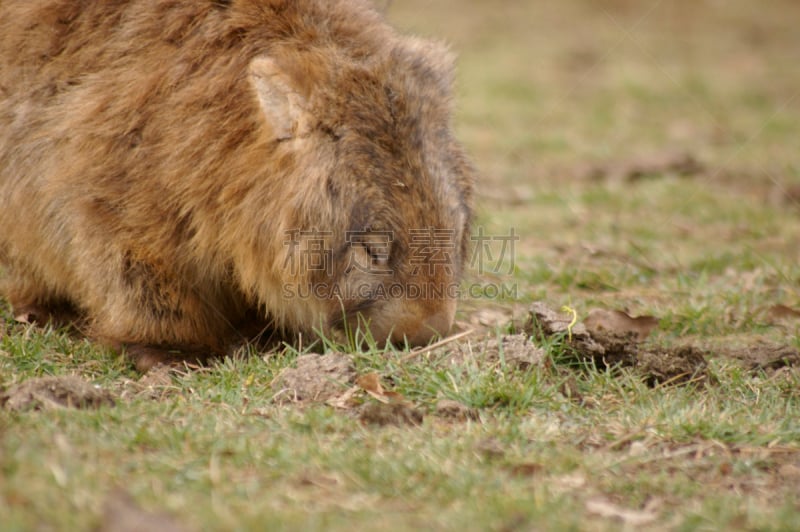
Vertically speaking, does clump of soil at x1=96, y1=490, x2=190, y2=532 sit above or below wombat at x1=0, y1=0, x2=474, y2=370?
below

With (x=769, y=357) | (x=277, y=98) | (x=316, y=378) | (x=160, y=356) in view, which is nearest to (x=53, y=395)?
(x=160, y=356)

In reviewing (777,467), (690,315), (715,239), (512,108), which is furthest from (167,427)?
(512,108)

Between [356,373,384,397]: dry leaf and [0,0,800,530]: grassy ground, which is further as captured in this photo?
[356,373,384,397]: dry leaf

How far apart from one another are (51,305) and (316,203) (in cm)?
175

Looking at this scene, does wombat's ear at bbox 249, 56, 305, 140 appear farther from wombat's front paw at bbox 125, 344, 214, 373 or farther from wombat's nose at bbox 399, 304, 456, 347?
wombat's front paw at bbox 125, 344, 214, 373

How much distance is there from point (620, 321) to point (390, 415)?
1658 mm

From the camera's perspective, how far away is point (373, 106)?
3.93 m

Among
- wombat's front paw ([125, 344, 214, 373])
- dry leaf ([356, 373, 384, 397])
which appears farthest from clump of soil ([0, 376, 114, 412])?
dry leaf ([356, 373, 384, 397])

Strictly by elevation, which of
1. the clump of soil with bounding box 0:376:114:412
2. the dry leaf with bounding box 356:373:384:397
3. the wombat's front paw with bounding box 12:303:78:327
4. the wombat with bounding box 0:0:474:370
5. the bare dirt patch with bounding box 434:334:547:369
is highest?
the wombat with bounding box 0:0:474:370

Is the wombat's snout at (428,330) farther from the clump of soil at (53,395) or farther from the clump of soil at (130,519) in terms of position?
the clump of soil at (130,519)

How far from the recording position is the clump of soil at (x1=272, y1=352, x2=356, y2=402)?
12.2 feet

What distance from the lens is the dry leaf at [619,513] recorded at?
2838mm

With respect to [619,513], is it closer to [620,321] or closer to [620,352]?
[620,352]

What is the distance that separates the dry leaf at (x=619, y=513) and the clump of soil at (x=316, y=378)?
1.13m
